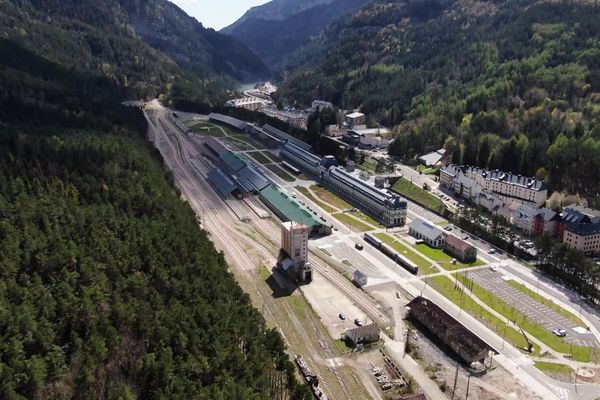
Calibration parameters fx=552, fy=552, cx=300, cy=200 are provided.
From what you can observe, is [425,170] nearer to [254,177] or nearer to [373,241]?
[254,177]

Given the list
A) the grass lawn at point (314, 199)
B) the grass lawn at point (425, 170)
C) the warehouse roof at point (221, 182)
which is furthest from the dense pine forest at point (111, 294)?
the grass lawn at point (425, 170)

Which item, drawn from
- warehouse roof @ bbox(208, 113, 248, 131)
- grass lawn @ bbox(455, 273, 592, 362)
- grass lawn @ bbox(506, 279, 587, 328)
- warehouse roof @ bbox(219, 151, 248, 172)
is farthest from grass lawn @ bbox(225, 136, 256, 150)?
grass lawn @ bbox(506, 279, 587, 328)

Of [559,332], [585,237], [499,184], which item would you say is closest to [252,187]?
[499,184]

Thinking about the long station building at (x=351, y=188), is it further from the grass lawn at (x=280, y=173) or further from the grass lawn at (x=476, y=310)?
the grass lawn at (x=476, y=310)

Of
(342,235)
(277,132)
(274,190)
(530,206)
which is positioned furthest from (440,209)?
(277,132)

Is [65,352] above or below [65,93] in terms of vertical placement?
below

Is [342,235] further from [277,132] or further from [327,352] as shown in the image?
[277,132]
